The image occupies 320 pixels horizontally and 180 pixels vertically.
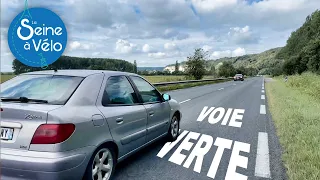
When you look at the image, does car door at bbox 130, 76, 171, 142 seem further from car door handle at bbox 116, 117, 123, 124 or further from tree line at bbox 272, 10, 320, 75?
tree line at bbox 272, 10, 320, 75

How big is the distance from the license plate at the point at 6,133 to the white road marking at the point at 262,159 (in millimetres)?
3302

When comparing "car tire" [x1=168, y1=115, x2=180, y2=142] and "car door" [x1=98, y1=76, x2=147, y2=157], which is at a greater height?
"car door" [x1=98, y1=76, x2=147, y2=157]

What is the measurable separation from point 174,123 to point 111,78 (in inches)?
95.7

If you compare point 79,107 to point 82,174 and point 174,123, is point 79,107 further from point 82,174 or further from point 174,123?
point 174,123

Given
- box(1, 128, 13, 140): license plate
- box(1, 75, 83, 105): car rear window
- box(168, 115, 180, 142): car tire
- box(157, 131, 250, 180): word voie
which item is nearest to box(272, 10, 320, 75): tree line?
box(157, 131, 250, 180): word voie

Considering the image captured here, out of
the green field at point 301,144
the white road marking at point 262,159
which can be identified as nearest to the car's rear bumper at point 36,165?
the white road marking at point 262,159

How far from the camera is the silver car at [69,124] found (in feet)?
9.27

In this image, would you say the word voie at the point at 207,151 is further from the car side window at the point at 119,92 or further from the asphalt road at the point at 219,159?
the car side window at the point at 119,92

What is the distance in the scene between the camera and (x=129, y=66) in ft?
191

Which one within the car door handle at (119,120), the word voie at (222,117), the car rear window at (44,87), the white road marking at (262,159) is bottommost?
the word voie at (222,117)

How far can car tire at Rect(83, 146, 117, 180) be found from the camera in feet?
10.5

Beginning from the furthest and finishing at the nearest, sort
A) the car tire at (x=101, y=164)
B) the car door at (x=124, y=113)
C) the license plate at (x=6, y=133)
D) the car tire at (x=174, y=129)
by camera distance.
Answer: the car tire at (x=174, y=129) → the car door at (x=124, y=113) → the car tire at (x=101, y=164) → the license plate at (x=6, y=133)

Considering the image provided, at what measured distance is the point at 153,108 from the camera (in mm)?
4879

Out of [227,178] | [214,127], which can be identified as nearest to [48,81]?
[227,178]
